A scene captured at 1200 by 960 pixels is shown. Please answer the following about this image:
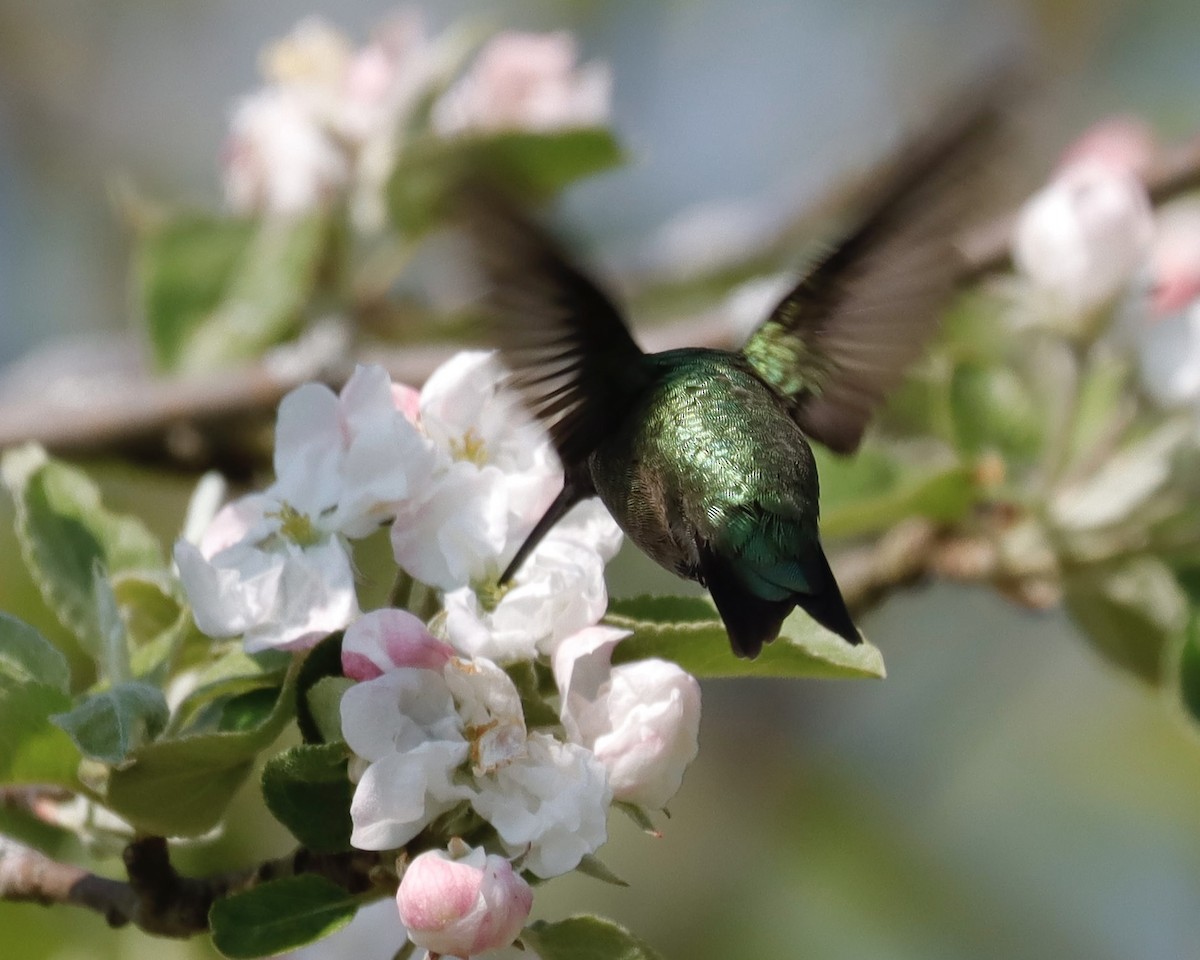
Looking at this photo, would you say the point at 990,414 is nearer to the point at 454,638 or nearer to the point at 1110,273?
the point at 1110,273

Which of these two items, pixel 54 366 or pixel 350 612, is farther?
pixel 54 366

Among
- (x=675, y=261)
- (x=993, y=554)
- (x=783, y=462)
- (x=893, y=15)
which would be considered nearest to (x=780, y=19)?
(x=893, y=15)

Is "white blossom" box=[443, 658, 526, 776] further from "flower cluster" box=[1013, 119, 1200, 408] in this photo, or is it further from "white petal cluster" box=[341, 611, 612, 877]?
"flower cluster" box=[1013, 119, 1200, 408]

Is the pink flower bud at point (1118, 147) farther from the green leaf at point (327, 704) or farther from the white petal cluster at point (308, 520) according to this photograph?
the green leaf at point (327, 704)

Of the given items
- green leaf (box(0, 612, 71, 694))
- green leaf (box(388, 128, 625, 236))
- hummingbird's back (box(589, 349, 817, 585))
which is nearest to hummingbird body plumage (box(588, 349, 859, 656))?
hummingbird's back (box(589, 349, 817, 585))

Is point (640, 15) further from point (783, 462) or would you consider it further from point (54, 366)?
point (783, 462)

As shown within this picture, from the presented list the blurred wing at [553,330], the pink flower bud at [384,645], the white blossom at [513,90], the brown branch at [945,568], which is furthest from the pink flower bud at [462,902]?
the white blossom at [513,90]

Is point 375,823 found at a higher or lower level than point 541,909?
higher
